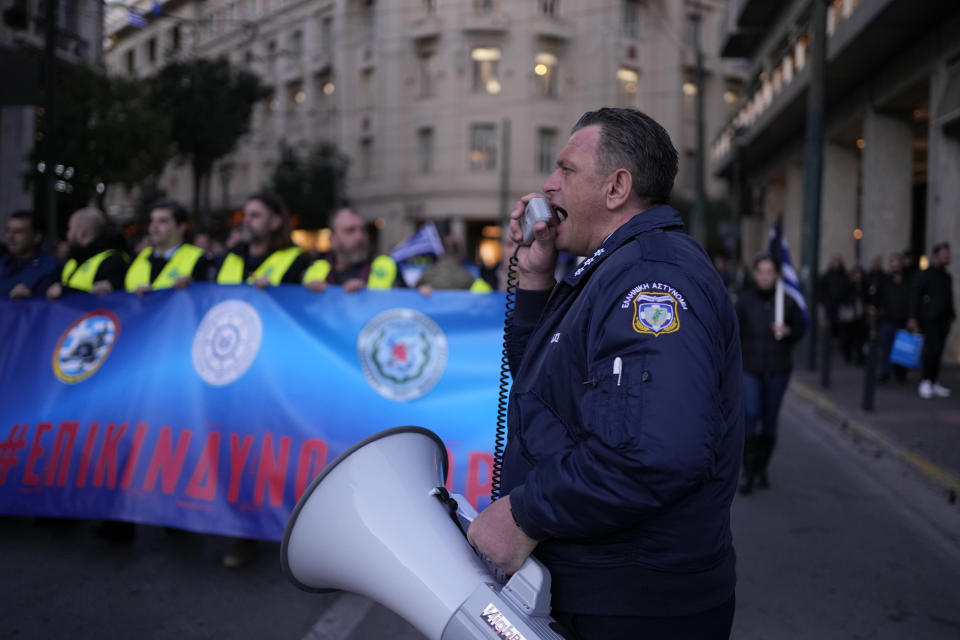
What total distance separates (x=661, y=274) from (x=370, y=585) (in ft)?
3.02

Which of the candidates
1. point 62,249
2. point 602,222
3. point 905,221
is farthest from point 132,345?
point 905,221

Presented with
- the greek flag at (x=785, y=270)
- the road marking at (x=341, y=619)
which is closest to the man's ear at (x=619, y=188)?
the road marking at (x=341, y=619)

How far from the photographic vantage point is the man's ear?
191 cm

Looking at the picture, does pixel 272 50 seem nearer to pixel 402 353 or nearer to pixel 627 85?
pixel 627 85

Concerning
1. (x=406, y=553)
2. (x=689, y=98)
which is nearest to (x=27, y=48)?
(x=406, y=553)

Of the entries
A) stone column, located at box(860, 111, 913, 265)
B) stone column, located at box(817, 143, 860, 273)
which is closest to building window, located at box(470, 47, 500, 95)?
stone column, located at box(817, 143, 860, 273)

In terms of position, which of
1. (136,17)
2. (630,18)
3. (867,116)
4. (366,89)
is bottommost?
(867,116)

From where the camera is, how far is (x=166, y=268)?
6027mm

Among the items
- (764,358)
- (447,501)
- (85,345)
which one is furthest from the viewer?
(764,358)

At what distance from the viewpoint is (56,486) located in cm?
499

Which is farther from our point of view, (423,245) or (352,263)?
(423,245)

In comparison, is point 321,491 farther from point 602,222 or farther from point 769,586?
point 769,586

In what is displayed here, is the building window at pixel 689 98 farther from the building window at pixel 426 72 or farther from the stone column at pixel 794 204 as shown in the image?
the stone column at pixel 794 204

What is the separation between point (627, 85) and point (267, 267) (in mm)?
38094
